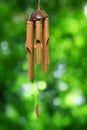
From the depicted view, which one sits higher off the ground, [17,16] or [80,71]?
[17,16]

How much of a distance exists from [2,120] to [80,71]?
0.70 m

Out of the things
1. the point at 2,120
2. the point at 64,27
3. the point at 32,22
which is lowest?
the point at 2,120

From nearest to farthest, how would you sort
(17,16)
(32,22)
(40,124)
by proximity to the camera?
(32,22) → (40,124) → (17,16)

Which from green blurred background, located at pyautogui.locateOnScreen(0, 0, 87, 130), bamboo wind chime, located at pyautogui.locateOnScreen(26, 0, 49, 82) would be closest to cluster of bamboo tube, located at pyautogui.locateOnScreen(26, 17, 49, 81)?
bamboo wind chime, located at pyautogui.locateOnScreen(26, 0, 49, 82)

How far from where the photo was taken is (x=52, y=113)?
392cm

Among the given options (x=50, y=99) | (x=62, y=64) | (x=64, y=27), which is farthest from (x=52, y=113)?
(x=64, y=27)

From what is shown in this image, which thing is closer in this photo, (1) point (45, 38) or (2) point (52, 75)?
(1) point (45, 38)

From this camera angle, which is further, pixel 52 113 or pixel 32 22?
pixel 52 113

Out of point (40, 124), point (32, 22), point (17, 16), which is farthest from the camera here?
point (17, 16)

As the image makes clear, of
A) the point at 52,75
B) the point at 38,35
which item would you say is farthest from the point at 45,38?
the point at 52,75

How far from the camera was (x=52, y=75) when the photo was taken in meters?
3.92

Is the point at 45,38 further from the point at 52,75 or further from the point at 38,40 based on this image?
the point at 52,75

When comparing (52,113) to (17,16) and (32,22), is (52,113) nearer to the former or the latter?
(17,16)

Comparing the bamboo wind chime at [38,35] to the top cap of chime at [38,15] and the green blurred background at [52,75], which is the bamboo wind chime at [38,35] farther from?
the green blurred background at [52,75]
